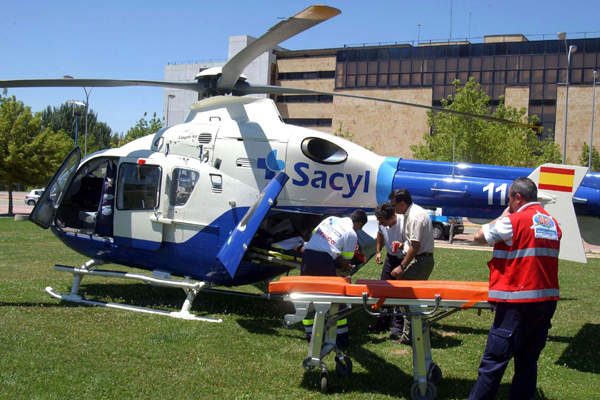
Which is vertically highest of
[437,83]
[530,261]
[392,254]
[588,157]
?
[437,83]

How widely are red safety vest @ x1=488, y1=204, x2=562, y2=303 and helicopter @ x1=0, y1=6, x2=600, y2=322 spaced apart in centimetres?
280

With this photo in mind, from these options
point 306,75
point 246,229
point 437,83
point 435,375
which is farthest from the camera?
point 306,75

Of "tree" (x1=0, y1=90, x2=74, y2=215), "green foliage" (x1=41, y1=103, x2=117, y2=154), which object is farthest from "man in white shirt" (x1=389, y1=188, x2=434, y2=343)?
"green foliage" (x1=41, y1=103, x2=117, y2=154)

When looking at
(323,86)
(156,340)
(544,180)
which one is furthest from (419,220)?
(323,86)

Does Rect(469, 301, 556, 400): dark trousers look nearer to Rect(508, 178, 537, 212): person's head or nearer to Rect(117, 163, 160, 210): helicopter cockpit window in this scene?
Rect(508, 178, 537, 212): person's head

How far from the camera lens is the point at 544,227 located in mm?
4457

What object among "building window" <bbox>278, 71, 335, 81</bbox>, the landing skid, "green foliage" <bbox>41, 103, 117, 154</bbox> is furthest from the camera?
"green foliage" <bbox>41, 103, 117, 154</bbox>

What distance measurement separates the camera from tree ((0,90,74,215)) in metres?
29.1

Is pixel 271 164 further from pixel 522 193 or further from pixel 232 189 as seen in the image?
pixel 522 193

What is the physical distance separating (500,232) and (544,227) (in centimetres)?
36

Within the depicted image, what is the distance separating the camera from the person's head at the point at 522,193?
464 centimetres

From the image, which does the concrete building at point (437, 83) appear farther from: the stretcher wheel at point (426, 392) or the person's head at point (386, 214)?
the stretcher wheel at point (426, 392)

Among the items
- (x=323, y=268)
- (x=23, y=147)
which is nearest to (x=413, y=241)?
(x=323, y=268)

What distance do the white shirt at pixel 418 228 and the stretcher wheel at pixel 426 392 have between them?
83.2 inches
